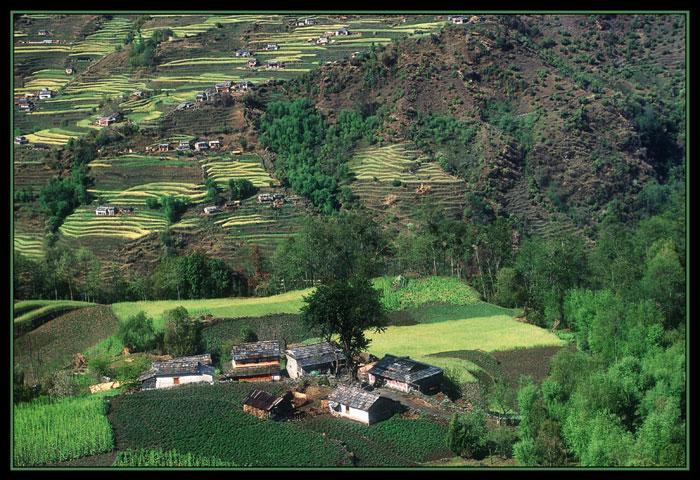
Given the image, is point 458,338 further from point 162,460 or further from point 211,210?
point 211,210

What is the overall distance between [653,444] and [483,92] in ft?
175

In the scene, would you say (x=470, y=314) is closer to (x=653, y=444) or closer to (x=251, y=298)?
(x=251, y=298)

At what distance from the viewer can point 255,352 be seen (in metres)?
39.1

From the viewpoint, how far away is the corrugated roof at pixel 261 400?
32812 millimetres

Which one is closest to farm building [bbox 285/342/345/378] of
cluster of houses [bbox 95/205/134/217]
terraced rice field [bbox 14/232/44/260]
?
terraced rice field [bbox 14/232/44/260]

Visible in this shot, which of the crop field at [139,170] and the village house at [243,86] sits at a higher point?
the village house at [243,86]

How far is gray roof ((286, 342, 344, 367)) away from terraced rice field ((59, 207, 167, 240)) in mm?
24570

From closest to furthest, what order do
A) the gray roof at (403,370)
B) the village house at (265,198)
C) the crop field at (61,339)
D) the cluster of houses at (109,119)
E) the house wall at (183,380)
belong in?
1. the gray roof at (403,370)
2. the house wall at (183,380)
3. the crop field at (61,339)
4. the village house at (265,198)
5. the cluster of houses at (109,119)

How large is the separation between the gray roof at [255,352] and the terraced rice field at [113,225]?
2327 centimetres

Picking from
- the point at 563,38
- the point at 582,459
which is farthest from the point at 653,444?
the point at 563,38

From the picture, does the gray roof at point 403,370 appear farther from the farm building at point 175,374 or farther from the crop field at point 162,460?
the crop field at point 162,460

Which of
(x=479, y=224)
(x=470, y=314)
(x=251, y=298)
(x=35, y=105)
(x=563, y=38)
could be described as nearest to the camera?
(x=470, y=314)

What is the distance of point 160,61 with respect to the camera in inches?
3243

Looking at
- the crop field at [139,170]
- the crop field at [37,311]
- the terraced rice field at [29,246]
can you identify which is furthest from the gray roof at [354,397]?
the crop field at [139,170]
